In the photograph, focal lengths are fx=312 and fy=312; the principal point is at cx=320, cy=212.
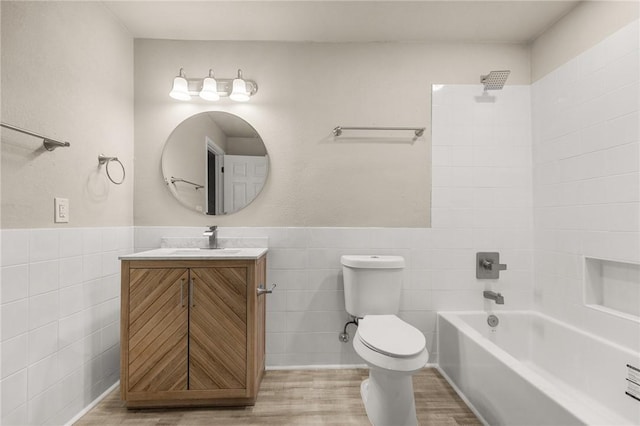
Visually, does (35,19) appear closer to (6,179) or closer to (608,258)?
(6,179)

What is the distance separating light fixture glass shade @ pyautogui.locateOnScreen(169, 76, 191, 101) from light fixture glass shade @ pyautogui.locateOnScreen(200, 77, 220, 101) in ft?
0.35

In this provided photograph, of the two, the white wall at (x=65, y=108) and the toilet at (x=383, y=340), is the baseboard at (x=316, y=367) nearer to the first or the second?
the toilet at (x=383, y=340)

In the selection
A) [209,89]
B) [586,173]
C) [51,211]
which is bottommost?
[51,211]

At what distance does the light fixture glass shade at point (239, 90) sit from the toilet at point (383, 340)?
51.0 inches

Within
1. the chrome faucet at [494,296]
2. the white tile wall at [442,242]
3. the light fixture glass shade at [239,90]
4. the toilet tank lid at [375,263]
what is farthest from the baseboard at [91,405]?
the chrome faucet at [494,296]

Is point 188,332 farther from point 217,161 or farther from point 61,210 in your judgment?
point 217,161

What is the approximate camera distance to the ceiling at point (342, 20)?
189cm

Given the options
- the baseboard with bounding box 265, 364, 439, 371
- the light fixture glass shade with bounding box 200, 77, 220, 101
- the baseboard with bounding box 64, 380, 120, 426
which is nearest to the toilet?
the baseboard with bounding box 265, 364, 439, 371

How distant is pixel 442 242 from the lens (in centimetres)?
226

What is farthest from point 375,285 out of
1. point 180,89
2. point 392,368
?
point 180,89

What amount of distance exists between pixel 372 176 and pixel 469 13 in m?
1.18

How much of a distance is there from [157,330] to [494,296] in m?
2.13

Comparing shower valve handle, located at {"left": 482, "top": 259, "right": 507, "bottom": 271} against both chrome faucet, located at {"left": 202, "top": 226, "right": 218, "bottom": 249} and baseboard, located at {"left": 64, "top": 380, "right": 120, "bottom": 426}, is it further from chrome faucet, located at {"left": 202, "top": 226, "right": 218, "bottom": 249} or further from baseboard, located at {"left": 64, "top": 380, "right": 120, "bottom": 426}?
baseboard, located at {"left": 64, "top": 380, "right": 120, "bottom": 426}

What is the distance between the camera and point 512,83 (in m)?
2.29
